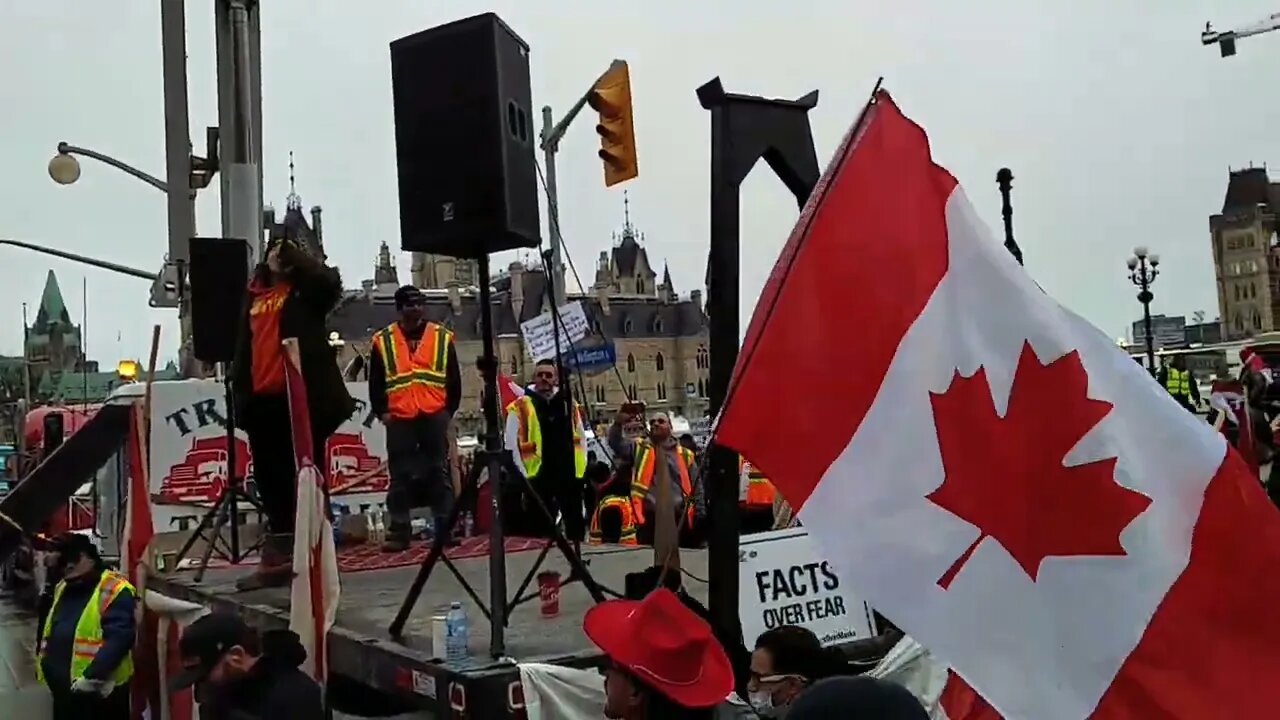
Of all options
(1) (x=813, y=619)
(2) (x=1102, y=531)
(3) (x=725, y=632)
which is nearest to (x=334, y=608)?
(3) (x=725, y=632)

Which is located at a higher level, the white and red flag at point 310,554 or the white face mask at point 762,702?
the white and red flag at point 310,554

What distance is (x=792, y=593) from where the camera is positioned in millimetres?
6504

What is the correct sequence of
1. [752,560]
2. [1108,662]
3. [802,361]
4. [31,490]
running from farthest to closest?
[31,490]
[752,560]
[802,361]
[1108,662]

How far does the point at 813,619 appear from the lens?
655 cm

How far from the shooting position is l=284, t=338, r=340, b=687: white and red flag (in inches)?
222

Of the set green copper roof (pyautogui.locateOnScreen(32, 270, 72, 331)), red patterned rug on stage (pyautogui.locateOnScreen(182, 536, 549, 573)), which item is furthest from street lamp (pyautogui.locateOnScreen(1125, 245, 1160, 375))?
green copper roof (pyautogui.locateOnScreen(32, 270, 72, 331))

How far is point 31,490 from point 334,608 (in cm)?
522

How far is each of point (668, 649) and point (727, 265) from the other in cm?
159

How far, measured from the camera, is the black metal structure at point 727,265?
14.9 ft

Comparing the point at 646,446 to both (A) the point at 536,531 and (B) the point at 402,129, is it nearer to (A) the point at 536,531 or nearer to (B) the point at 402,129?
(A) the point at 536,531

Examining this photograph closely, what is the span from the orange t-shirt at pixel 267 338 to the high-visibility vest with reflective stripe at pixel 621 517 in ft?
12.5

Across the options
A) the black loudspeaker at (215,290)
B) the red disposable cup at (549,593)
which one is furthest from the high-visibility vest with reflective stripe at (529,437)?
the red disposable cup at (549,593)

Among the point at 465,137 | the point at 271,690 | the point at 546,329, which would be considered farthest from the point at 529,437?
the point at 546,329

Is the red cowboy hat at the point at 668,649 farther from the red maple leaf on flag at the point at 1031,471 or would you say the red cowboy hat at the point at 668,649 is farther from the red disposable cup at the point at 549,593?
the red disposable cup at the point at 549,593
